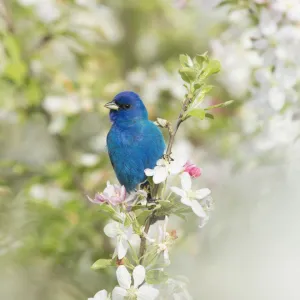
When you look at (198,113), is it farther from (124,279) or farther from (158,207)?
(124,279)

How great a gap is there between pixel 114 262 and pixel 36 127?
1626mm

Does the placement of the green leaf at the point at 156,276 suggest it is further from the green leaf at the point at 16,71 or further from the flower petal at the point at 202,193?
the green leaf at the point at 16,71

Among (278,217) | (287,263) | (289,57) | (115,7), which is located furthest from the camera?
(115,7)

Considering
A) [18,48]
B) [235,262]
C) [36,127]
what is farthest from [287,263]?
[36,127]

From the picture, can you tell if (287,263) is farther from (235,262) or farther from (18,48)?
(18,48)

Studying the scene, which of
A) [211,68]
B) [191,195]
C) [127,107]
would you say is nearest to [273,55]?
[127,107]

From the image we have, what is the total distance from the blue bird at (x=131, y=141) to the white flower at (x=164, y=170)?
0.31m

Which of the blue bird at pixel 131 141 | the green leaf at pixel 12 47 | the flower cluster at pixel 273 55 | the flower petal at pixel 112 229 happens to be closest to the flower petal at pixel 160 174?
the flower petal at pixel 112 229


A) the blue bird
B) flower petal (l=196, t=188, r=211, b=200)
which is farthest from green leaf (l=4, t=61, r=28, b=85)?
flower petal (l=196, t=188, r=211, b=200)

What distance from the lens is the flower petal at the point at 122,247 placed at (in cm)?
114

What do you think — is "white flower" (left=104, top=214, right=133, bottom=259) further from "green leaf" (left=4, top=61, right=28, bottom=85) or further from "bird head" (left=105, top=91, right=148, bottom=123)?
"green leaf" (left=4, top=61, right=28, bottom=85)

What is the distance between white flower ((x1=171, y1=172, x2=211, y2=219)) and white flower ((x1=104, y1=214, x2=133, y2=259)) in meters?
0.10

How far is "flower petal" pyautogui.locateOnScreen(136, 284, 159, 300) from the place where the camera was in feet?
3.59

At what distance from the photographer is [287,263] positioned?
191 centimetres
